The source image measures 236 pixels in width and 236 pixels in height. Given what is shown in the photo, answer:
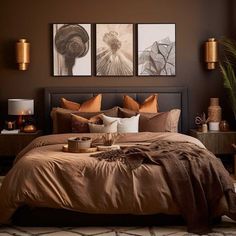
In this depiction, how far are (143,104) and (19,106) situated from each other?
169cm

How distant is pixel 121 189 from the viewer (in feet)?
14.0

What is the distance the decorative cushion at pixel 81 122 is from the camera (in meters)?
6.24

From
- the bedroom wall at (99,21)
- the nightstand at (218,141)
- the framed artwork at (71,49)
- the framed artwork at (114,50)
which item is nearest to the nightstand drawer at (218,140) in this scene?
the nightstand at (218,141)

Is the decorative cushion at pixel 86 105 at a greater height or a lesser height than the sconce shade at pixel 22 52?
lesser

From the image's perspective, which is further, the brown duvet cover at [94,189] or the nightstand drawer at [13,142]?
the nightstand drawer at [13,142]

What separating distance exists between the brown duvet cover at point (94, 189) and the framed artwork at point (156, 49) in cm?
294

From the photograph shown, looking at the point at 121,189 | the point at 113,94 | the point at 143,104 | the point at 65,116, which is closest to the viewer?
the point at 121,189

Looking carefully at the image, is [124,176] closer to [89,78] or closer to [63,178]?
[63,178]

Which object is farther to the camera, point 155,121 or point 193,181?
point 155,121

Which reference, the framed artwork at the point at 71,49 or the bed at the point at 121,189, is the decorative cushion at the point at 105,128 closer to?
the framed artwork at the point at 71,49

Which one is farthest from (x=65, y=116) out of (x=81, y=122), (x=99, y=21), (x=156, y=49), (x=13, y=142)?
(x=156, y=49)

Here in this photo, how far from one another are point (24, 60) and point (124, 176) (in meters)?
3.23

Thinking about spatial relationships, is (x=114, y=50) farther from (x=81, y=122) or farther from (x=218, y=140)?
(x=218, y=140)

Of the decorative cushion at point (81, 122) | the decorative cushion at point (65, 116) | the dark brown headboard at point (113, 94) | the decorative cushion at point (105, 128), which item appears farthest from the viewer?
the dark brown headboard at point (113, 94)
